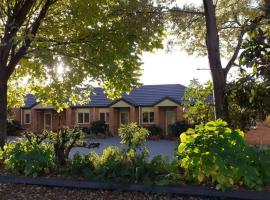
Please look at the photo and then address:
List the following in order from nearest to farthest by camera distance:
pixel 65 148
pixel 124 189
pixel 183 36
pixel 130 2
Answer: pixel 124 189
pixel 65 148
pixel 130 2
pixel 183 36

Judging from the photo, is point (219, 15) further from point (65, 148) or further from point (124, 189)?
point (124, 189)

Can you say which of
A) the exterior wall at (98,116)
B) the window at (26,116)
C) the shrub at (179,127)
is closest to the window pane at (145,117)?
the exterior wall at (98,116)

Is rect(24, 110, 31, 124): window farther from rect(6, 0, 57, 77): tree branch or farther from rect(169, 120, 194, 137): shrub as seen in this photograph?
rect(6, 0, 57, 77): tree branch

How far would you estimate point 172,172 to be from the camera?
805cm

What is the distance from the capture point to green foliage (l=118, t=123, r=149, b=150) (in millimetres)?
9734

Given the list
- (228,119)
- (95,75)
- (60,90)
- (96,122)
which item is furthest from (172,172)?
(96,122)

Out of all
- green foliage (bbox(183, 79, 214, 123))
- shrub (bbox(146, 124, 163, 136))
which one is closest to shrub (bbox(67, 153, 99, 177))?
green foliage (bbox(183, 79, 214, 123))

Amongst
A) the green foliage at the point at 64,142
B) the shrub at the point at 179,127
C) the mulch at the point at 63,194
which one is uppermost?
the shrub at the point at 179,127

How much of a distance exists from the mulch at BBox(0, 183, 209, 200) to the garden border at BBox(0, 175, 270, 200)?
8 cm

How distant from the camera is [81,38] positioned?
11.8 meters

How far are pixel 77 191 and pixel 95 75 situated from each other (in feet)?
16.5

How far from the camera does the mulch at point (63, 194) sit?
25.4 ft

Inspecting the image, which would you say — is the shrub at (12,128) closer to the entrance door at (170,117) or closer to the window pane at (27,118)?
the window pane at (27,118)

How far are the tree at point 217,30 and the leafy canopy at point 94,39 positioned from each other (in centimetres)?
84
